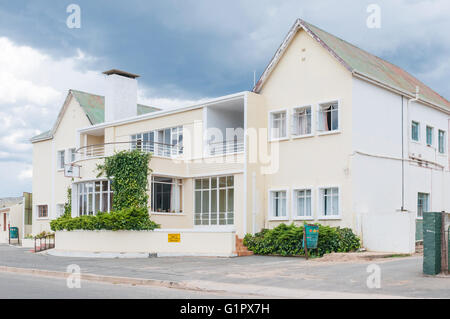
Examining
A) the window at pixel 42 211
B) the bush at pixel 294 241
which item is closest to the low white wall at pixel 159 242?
the bush at pixel 294 241

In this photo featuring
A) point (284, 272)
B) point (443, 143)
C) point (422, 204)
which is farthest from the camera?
point (443, 143)

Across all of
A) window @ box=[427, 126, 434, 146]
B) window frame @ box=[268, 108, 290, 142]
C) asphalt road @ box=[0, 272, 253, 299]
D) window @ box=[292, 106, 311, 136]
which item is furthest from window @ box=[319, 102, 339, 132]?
asphalt road @ box=[0, 272, 253, 299]

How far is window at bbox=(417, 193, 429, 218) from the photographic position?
27505 millimetres

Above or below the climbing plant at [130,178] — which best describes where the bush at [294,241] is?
below

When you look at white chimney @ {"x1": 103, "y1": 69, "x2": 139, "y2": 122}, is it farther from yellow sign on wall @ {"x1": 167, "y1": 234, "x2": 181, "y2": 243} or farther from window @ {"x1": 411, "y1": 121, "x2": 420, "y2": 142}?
window @ {"x1": 411, "y1": 121, "x2": 420, "y2": 142}

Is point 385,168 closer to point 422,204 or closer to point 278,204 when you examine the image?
point 422,204

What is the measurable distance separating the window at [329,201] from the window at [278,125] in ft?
11.1

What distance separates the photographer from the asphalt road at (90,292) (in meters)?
12.0

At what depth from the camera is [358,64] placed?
25.5m

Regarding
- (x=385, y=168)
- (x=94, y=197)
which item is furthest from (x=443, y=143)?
(x=94, y=197)

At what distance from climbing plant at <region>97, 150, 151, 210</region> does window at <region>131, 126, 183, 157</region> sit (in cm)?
257

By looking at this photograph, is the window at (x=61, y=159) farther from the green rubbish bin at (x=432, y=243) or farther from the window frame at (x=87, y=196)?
the green rubbish bin at (x=432, y=243)

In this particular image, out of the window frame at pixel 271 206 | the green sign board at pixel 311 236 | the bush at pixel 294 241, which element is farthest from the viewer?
the window frame at pixel 271 206

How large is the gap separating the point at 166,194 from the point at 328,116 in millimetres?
8582
